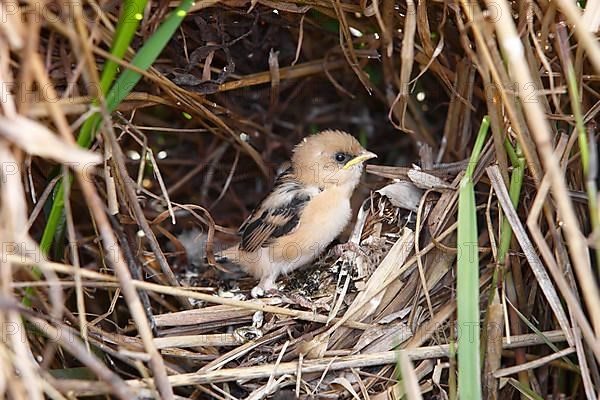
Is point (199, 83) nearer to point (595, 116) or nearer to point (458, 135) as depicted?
point (458, 135)

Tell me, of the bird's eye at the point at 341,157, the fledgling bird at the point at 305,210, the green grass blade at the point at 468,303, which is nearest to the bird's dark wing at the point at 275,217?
the fledgling bird at the point at 305,210

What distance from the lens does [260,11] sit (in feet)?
7.85

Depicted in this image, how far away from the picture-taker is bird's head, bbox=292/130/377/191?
2576 mm

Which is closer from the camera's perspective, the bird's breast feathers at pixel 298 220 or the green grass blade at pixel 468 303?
the green grass blade at pixel 468 303

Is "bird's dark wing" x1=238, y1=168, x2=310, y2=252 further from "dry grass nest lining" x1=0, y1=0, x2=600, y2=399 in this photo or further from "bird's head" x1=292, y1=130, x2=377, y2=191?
"dry grass nest lining" x1=0, y1=0, x2=600, y2=399

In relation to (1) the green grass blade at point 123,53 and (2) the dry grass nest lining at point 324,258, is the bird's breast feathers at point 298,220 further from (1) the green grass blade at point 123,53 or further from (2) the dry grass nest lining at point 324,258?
(1) the green grass blade at point 123,53

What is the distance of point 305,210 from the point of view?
253 centimetres

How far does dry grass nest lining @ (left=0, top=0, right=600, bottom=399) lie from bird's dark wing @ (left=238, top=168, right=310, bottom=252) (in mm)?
212

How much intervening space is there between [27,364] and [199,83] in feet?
3.69

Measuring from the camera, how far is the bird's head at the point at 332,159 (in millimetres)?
2576

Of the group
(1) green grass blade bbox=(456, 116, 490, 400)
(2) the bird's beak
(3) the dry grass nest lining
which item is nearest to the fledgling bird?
(2) the bird's beak

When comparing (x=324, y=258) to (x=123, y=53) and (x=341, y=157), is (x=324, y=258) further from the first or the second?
(x=123, y=53)

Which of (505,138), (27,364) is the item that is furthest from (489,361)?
(27,364)

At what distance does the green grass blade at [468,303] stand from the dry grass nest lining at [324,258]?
134 mm
